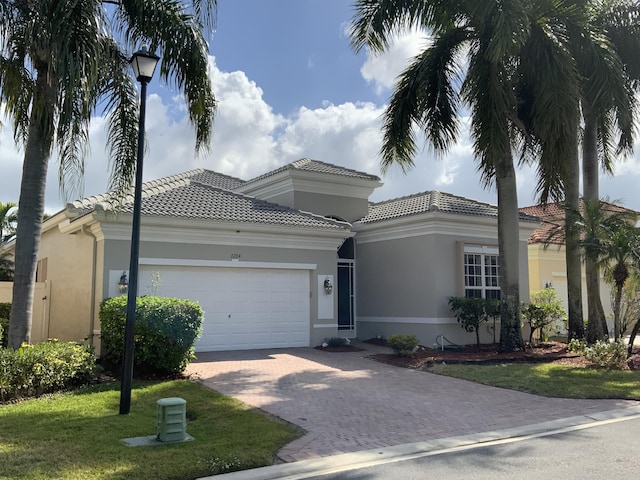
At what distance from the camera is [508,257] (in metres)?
15.2

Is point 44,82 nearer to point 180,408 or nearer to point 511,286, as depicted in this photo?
point 180,408

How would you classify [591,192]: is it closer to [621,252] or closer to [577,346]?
[621,252]

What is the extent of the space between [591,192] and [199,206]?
11.6 m

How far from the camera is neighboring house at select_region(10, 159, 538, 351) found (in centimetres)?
1408

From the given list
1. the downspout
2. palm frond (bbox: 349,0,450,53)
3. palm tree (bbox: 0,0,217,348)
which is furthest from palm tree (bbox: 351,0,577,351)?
the downspout

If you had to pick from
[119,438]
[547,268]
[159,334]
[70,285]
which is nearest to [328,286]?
[159,334]

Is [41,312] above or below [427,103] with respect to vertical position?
below

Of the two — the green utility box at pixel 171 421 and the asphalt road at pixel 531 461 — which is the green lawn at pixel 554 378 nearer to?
the asphalt road at pixel 531 461

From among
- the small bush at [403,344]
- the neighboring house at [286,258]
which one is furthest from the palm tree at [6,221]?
the small bush at [403,344]

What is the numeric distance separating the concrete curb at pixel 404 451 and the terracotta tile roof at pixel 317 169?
12.8 m

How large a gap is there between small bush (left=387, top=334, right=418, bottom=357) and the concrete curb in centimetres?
595

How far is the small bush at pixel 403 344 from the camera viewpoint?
14.4 metres

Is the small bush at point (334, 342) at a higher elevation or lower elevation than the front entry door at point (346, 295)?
lower

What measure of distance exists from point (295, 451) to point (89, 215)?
8953mm
